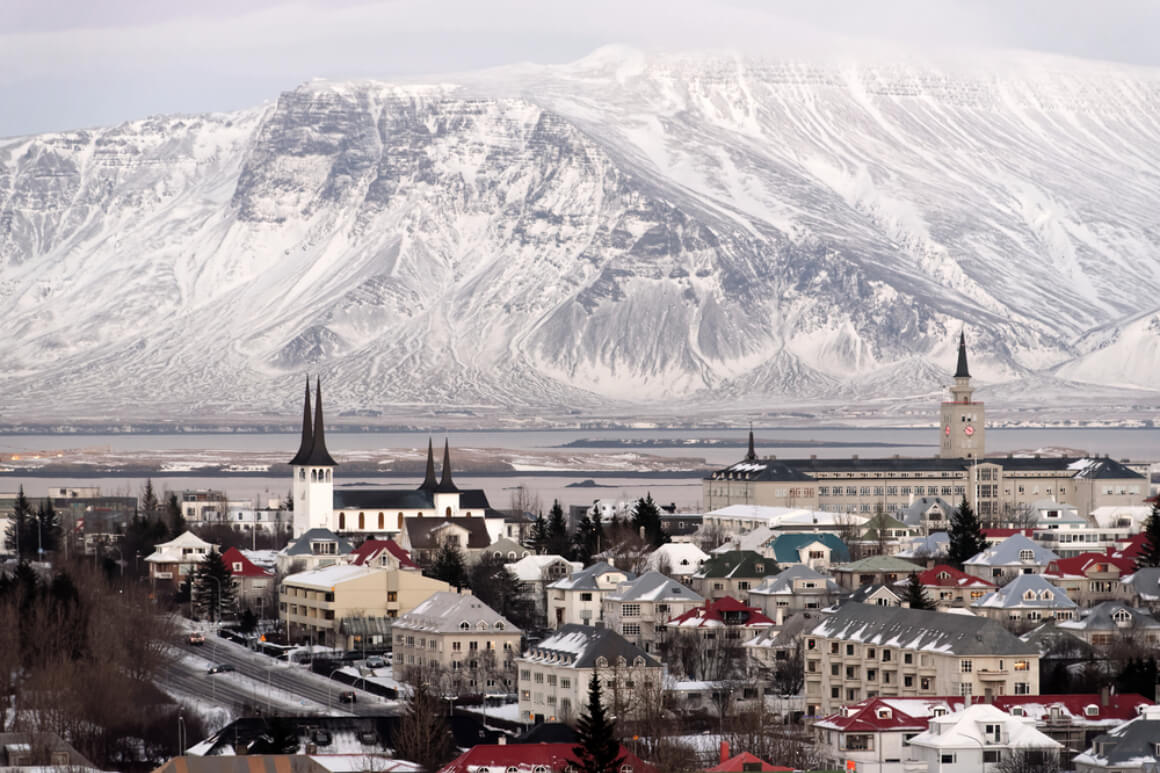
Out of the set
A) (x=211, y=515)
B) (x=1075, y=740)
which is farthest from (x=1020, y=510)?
(x=1075, y=740)

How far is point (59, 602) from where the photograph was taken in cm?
9019

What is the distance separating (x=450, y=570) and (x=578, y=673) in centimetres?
3244

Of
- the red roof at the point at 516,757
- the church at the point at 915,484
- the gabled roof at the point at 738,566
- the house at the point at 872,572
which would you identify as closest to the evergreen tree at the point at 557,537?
the gabled roof at the point at 738,566

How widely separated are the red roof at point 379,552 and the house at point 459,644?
16836 mm

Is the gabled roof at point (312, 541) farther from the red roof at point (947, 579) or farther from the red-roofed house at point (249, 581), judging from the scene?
the red roof at point (947, 579)

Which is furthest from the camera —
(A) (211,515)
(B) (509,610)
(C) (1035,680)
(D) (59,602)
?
(A) (211,515)

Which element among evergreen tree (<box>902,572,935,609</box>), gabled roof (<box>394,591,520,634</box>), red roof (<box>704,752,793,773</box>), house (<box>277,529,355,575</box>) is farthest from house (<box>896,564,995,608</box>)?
red roof (<box>704,752,793,773</box>)

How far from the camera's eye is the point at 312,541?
5177 inches

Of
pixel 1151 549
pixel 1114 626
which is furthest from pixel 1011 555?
pixel 1114 626

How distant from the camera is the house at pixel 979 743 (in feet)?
223

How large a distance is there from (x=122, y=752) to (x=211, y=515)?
334ft

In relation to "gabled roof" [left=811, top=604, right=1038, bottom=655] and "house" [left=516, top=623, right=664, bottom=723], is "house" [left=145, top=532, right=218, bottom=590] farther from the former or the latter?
"gabled roof" [left=811, top=604, right=1038, bottom=655]

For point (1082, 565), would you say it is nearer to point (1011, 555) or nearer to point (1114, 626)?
point (1011, 555)

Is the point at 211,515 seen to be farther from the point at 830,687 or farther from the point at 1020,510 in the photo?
the point at 830,687
